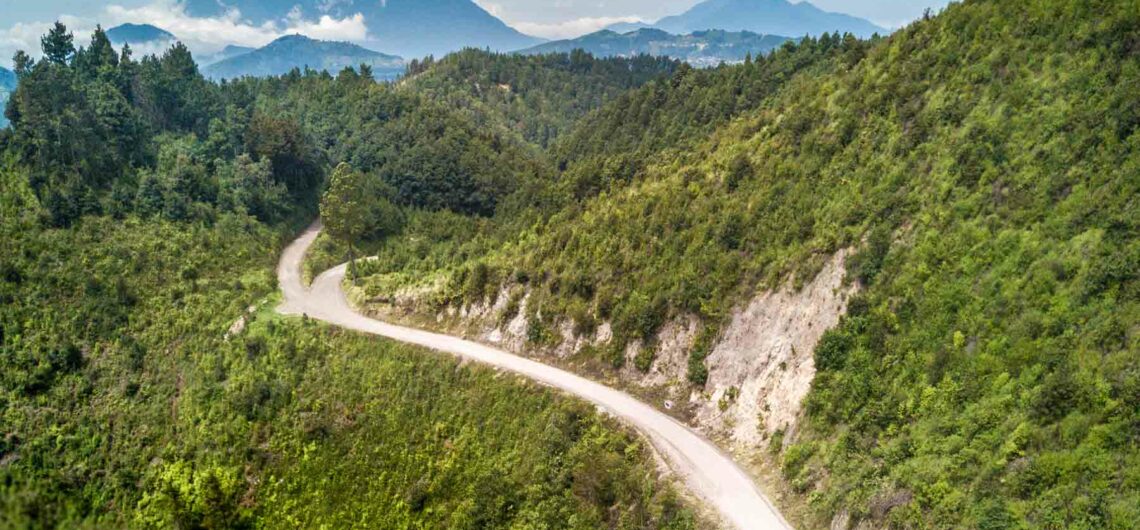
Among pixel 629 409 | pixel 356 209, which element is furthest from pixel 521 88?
pixel 629 409

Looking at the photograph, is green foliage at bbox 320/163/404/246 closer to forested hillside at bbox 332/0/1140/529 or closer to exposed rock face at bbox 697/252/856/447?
forested hillside at bbox 332/0/1140/529

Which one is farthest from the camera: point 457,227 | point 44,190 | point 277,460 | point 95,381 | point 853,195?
point 457,227


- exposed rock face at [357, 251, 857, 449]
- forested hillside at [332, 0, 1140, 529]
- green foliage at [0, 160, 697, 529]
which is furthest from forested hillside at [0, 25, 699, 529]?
forested hillside at [332, 0, 1140, 529]

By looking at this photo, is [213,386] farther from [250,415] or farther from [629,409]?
[629,409]

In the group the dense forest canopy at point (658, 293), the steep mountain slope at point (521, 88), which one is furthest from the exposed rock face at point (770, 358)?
the steep mountain slope at point (521, 88)

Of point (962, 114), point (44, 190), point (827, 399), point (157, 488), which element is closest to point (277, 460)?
point (157, 488)

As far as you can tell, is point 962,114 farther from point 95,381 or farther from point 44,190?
point 44,190
